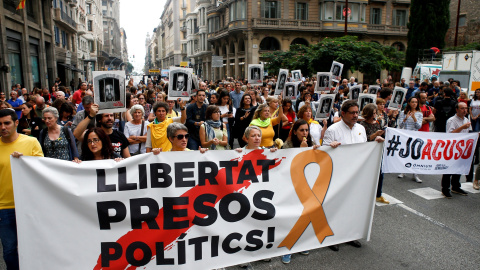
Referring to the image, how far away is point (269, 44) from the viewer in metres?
41.8

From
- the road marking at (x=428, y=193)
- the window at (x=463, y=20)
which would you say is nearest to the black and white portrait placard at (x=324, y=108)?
the road marking at (x=428, y=193)

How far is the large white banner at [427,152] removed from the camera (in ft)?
19.4

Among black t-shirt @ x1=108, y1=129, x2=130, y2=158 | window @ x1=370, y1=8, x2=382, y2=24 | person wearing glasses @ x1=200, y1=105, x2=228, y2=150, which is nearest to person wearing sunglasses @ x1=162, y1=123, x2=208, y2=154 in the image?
black t-shirt @ x1=108, y1=129, x2=130, y2=158

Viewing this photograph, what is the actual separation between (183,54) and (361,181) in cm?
8863

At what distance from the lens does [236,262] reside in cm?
371

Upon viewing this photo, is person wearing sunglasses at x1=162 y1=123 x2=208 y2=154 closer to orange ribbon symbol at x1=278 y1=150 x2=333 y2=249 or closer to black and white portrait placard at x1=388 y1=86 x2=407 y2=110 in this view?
orange ribbon symbol at x1=278 y1=150 x2=333 y2=249

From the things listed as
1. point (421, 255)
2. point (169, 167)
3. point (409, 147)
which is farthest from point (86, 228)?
point (409, 147)

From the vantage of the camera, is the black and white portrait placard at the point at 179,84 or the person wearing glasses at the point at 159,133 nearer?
the person wearing glasses at the point at 159,133

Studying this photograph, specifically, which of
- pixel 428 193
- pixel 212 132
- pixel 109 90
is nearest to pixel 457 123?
pixel 428 193

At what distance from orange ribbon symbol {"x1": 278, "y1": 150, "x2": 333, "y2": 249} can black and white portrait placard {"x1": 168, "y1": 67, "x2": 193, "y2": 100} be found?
3570 millimetres

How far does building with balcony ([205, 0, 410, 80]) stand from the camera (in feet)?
133

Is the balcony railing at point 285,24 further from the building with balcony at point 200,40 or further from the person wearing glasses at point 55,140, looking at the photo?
the person wearing glasses at point 55,140

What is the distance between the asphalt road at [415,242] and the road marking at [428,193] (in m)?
0.14

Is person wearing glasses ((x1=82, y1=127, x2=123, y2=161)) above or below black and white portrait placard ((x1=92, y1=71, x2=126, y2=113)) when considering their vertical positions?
below
